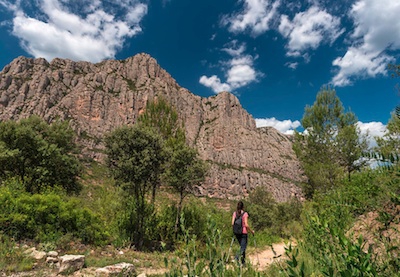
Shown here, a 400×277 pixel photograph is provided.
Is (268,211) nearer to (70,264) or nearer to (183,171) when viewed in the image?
(183,171)

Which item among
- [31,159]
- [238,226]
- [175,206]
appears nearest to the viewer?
[238,226]

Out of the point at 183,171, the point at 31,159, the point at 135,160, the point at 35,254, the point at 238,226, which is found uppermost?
the point at 31,159

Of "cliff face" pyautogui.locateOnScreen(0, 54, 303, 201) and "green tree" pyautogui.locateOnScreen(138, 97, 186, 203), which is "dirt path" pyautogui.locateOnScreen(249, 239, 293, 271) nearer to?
"green tree" pyautogui.locateOnScreen(138, 97, 186, 203)

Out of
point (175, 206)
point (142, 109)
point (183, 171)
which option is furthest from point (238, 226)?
point (142, 109)

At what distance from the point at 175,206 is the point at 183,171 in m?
2.62

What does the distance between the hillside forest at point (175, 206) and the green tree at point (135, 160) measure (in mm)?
53

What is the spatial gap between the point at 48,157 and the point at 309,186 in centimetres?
2172

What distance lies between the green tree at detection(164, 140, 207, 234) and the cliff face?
96412 mm

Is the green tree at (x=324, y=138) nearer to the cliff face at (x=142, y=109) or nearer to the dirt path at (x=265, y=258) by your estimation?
the dirt path at (x=265, y=258)

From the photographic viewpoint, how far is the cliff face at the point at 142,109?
121m

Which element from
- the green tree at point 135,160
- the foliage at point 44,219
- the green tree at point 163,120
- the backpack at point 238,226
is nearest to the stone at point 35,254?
the foliage at point 44,219

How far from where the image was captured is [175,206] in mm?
15781

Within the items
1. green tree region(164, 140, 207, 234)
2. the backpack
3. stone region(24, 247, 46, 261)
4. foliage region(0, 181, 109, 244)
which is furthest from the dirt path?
foliage region(0, 181, 109, 244)

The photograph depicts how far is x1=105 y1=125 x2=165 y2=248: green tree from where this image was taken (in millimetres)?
12166
